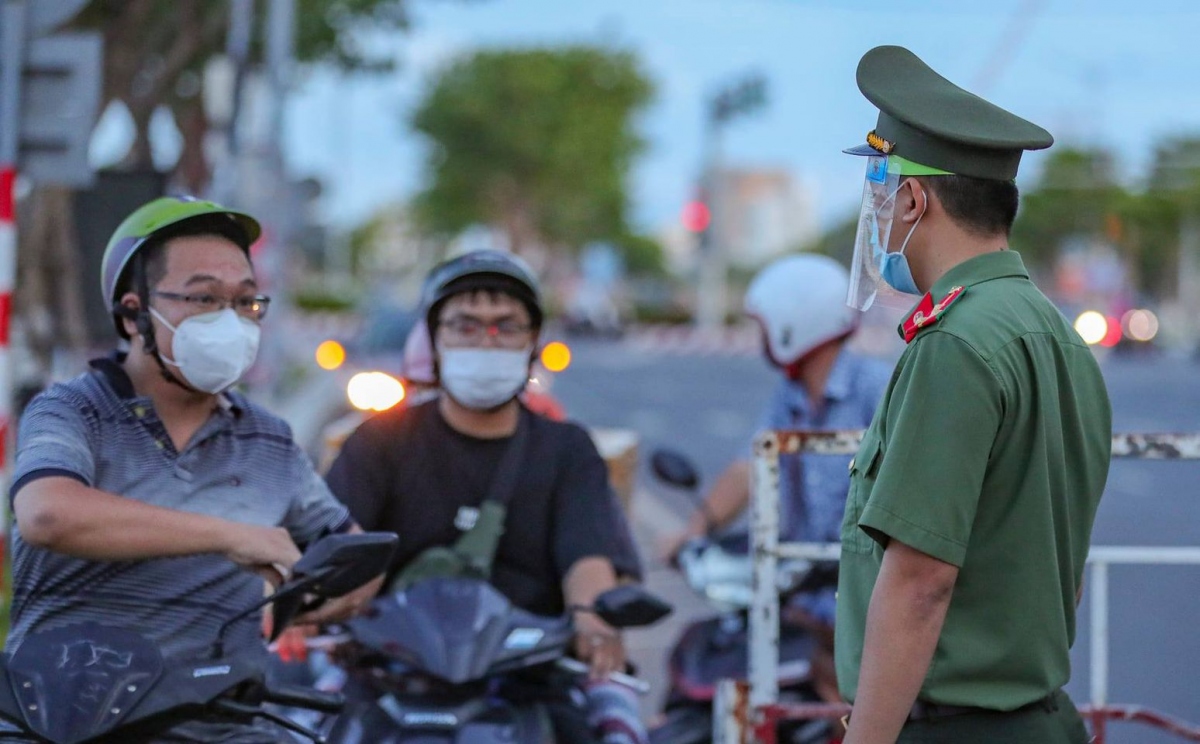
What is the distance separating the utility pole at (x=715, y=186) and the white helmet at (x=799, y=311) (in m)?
45.1

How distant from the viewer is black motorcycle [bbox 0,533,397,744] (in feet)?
8.92

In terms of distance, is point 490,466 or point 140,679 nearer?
point 140,679

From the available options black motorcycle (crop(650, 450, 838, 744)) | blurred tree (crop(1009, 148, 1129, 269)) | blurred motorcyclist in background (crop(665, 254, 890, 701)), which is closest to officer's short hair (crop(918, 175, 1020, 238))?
black motorcycle (crop(650, 450, 838, 744))

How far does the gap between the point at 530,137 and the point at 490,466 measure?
220 feet

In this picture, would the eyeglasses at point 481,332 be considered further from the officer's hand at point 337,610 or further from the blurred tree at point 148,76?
the blurred tree at point 148,76

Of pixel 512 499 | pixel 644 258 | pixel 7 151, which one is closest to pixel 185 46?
pixel 7 151

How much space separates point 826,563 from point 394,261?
125 metres

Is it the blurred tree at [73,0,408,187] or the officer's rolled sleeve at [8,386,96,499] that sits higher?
the blurred tree at [73,0,408,187]

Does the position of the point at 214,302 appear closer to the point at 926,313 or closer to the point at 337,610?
the point at 337,610

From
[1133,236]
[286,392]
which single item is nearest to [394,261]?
[1133,236]

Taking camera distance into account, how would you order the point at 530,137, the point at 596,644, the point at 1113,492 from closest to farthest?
the point at 596,644 → the point at 1113,492 → the point at 530,137

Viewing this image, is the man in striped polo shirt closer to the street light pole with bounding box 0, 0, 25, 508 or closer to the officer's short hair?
the officer's short hair

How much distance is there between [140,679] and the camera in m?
2.79

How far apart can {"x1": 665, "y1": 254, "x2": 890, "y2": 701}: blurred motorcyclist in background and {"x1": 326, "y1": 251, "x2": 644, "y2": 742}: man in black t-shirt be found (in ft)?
2.66
